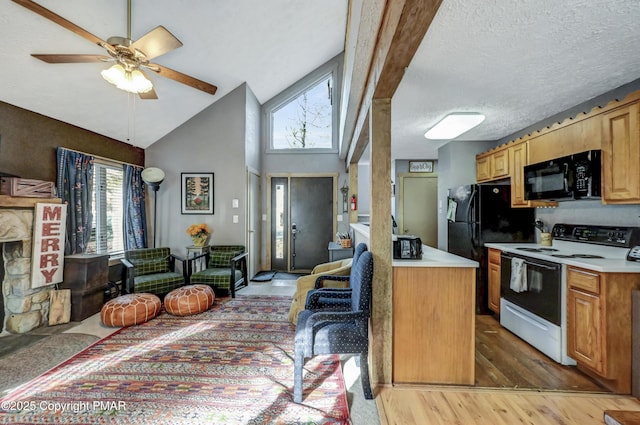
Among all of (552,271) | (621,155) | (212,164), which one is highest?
(212,164)

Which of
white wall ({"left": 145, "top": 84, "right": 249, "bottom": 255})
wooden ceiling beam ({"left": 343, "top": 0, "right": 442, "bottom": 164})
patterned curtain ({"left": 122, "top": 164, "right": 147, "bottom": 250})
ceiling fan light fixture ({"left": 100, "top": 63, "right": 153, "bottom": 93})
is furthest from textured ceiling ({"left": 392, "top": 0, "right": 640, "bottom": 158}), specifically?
patterned curtain ({"left": 122, "top": 164, "right": 147, "bottom": 250})

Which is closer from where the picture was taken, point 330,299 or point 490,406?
point 490,406

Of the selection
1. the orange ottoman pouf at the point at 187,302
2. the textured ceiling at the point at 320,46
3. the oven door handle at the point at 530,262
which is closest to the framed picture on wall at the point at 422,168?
the textured ceiling at the point at 320,46

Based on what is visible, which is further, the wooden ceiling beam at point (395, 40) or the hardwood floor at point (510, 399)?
the hardwood floor at point (510, 399)

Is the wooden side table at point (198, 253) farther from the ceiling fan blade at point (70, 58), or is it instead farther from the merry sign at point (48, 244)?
the ceiling fan blade at point (70, 58)

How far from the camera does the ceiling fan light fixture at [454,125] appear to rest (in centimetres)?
291


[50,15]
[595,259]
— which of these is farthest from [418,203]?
[50,15]

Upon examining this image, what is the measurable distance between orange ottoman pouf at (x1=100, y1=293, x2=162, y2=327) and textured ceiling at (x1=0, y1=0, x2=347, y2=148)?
7.37 feet

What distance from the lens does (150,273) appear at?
382 cm

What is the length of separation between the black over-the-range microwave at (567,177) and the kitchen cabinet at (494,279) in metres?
0.71

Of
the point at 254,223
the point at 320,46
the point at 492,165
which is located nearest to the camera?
the point at 492,165

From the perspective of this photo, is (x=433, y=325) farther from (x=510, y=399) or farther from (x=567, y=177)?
(x=567, y=177)

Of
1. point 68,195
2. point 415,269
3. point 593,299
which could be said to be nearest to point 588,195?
point 593,299

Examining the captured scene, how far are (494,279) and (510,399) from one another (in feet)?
5.05
